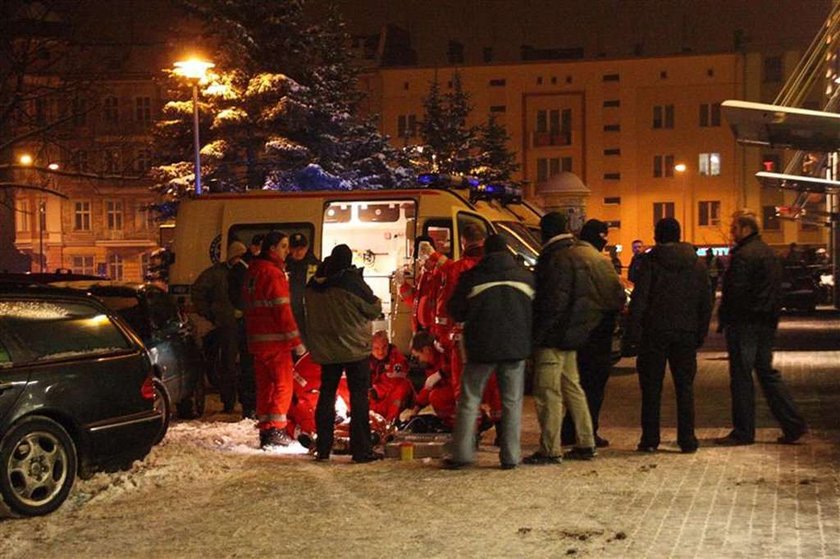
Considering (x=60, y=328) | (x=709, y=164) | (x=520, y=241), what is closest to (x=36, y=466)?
(x=60, y=328)

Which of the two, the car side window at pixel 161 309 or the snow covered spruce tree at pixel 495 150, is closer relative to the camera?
the car side window at pixel 161 309

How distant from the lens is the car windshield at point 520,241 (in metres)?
15.4

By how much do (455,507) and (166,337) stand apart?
229 inches

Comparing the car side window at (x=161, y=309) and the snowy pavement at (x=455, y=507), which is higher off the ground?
the car side window at (x=161, y=309)

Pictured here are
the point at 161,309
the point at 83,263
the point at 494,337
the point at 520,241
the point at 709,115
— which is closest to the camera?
the point at 494,337

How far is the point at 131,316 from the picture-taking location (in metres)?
12.9

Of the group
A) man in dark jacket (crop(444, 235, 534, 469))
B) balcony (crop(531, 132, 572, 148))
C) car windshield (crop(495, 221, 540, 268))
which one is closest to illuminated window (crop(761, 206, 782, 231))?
balcony (crop(531, 132, 572, 148))

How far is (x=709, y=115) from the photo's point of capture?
6762 centimetres

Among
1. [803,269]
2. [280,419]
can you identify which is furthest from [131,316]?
[803,269]

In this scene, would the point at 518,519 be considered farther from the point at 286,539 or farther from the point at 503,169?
the point at 503,169

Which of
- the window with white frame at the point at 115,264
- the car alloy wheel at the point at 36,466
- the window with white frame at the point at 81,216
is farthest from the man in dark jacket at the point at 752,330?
the window with white frame at the point at 81,216

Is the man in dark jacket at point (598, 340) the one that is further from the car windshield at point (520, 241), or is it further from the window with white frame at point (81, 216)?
the window with white frame at point (81, 216)

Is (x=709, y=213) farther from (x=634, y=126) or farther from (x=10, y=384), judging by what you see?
(x=10, y=384)

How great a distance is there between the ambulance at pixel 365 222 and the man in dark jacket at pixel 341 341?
14.9ft
